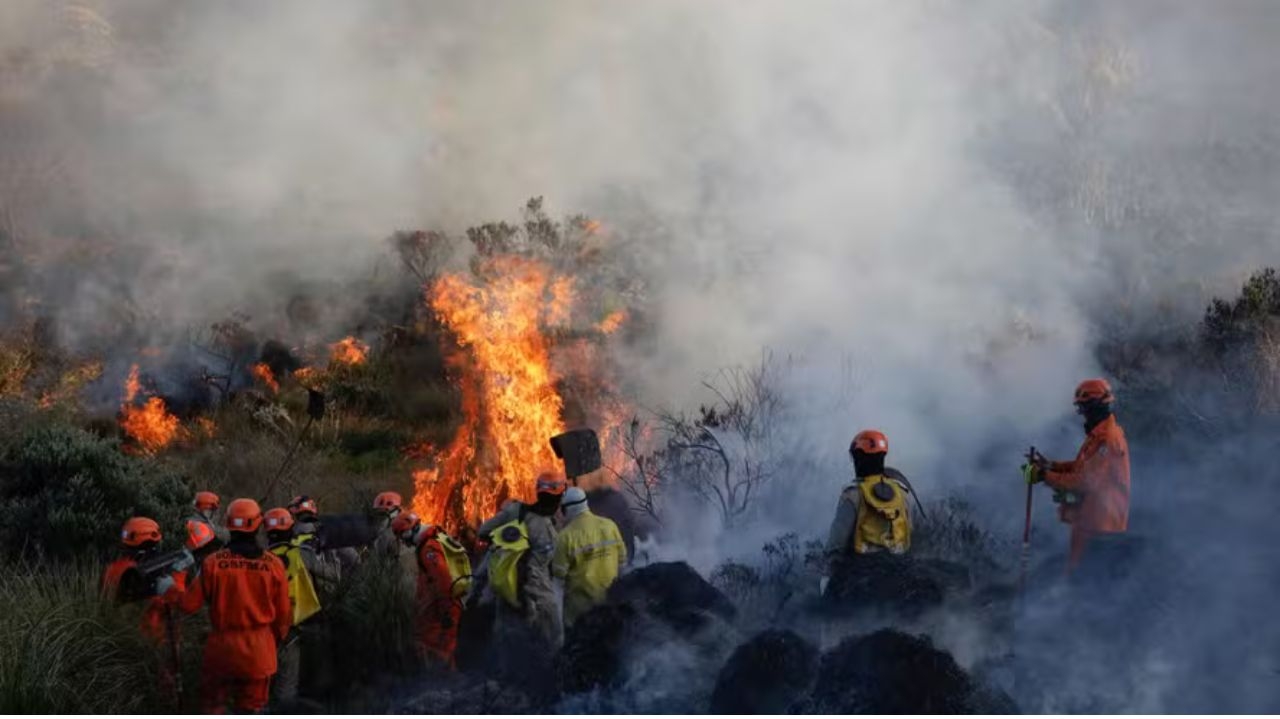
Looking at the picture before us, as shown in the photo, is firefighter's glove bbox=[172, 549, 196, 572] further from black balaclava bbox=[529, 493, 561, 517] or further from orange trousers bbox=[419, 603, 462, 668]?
black balaclava bbox=[529, 493, 561, 517]

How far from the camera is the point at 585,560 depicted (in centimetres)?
798

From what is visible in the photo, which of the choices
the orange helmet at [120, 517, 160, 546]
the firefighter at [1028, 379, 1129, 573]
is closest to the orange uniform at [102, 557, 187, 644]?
the orange helmet at [120, 517, 160, 546]

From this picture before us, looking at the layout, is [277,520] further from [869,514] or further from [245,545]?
[869,514]

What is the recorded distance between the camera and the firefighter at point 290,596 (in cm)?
760

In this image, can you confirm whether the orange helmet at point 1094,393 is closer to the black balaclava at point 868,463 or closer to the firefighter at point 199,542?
the black balaclava at point 868,463

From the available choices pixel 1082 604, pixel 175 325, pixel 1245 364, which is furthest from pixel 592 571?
pixel 175 325

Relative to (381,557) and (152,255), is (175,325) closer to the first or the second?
(152,255)

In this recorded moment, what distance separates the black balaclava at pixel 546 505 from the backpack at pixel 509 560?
0.52ft

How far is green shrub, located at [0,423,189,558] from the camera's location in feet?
32.1

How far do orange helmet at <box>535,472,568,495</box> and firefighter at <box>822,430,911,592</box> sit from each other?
1.85 meters

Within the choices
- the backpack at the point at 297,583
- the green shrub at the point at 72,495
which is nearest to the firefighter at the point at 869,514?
the backpack at the point at 297,583

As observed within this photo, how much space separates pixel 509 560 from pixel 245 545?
1793mm

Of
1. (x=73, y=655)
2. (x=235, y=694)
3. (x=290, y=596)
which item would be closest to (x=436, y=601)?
(x=290, y=596)

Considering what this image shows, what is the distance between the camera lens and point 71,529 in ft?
32.2
